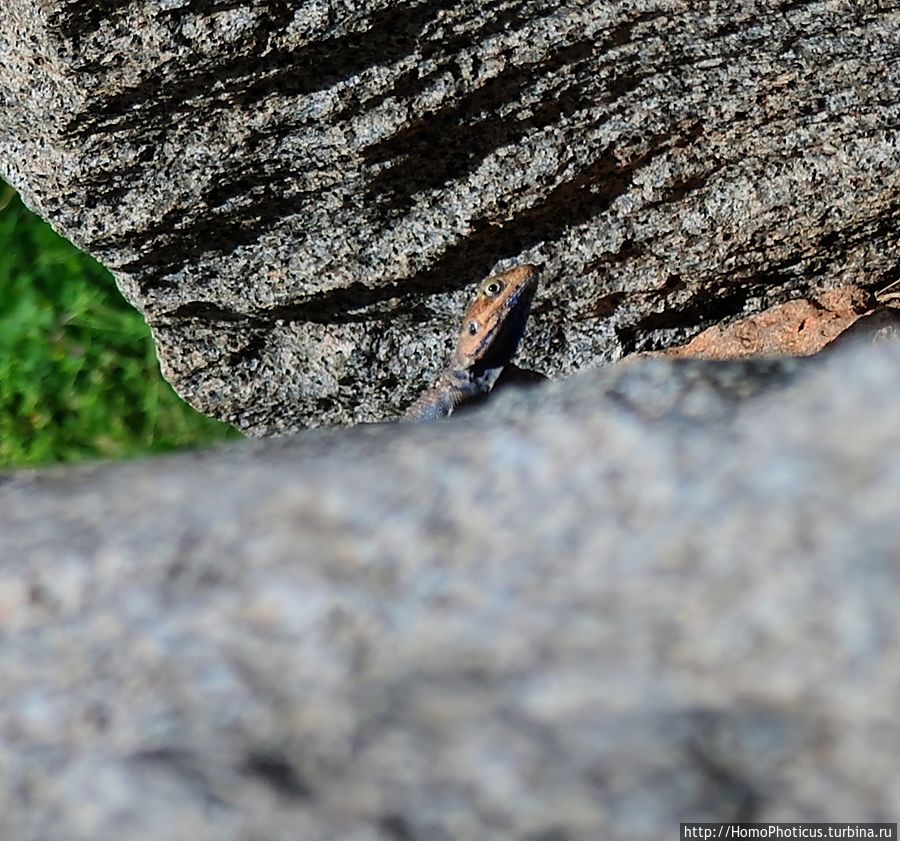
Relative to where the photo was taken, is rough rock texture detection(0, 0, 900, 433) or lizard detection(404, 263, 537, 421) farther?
lizard detection(404, 263, 537, 421)

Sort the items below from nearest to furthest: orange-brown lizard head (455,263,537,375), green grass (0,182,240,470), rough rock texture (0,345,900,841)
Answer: rough rock texture (0,345,900,841)
orange-brown lizard head (455,263,537,375)
green grass (0,182,240,470)

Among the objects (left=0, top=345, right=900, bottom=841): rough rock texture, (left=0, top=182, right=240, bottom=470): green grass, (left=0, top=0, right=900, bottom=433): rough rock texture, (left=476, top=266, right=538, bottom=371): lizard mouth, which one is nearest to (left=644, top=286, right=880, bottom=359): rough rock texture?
(left=0, top=0, right=900, bottom=433): rough rock texture

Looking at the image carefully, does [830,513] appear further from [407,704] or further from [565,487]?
[407,704]

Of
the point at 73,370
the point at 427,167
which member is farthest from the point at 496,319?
the point at 73,370

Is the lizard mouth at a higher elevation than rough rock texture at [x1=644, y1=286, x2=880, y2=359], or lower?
higher

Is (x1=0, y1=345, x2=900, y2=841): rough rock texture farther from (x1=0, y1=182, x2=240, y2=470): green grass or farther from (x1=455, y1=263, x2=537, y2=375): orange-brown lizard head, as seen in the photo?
(x1=0, y1=182, x2=240, y2=470): green grass

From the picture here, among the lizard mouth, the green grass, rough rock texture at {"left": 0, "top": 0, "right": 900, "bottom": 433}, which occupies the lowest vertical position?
the green grass

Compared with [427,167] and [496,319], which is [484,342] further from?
[427,167]
